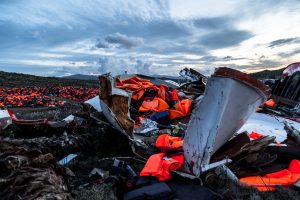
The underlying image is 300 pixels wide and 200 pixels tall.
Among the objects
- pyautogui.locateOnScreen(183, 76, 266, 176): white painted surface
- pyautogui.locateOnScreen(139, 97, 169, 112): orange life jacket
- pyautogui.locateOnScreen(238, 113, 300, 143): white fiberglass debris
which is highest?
pyautogui.locateOnScreen(183, 76, 266, 176): white painted surface

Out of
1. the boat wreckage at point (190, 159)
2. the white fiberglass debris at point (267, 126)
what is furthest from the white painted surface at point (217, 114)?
the white fiberglass debris at point (267, 126)

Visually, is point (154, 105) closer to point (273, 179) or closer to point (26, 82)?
point (273, 179)

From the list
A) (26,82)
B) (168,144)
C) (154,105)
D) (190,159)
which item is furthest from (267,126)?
(26,82)

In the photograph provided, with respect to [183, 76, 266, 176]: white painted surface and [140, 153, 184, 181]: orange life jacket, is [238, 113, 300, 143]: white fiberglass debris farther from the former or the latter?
[140, 153, 184, 181]: orange life jacket

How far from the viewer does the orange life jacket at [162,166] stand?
5.28 metres

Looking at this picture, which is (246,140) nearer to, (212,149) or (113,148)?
(212,149)

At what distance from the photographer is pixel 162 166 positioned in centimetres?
546

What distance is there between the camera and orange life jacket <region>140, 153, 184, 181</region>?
5277 millimetres

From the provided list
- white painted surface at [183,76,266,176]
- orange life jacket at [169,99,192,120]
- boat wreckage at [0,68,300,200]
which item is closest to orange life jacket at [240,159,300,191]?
boat wreckage at [0,68,300,200]

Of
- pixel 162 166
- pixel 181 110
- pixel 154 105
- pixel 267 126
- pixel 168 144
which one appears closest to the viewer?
pixel 162 166


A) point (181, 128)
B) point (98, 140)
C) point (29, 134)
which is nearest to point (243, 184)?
point (181, 128)

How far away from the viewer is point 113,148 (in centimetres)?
806

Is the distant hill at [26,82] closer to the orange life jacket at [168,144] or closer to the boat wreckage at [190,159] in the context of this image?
the boat wreckage at [190,159]

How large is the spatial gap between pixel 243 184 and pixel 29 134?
6374mm
